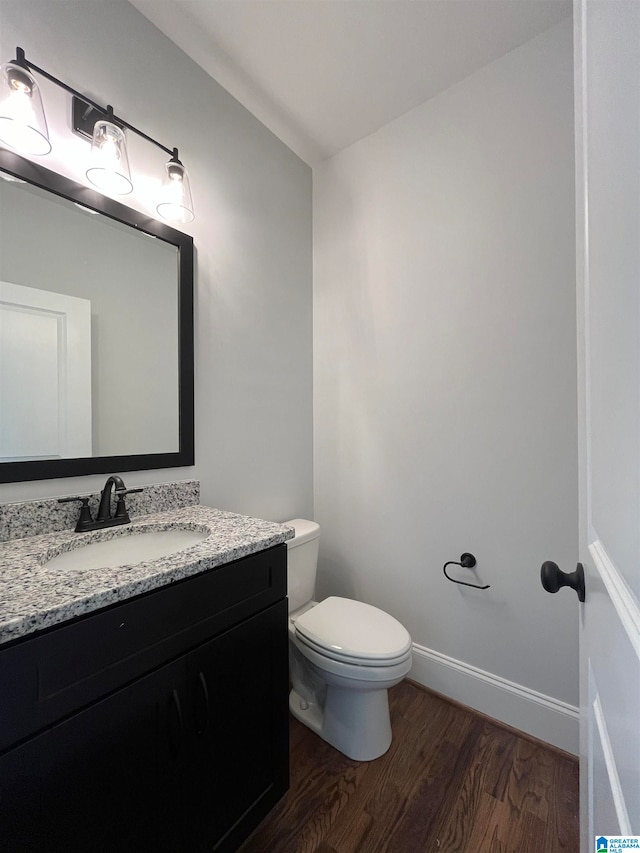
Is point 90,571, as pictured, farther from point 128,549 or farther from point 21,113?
point 21,113

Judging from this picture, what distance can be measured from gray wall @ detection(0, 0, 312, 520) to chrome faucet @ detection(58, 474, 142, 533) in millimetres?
77

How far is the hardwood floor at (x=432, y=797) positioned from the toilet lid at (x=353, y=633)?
0.43m

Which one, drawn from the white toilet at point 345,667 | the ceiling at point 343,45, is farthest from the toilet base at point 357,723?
the ceiling at point 343,45

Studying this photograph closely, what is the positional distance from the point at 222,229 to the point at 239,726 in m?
1.77

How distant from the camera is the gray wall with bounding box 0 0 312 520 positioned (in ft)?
3.69

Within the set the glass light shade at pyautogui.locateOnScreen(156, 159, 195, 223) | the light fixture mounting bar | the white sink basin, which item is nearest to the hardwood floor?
the white sink basin

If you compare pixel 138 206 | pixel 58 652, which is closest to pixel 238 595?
pixel 58 652

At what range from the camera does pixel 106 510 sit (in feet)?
3.70

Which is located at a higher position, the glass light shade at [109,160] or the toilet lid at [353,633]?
the glass light shade at [109,160]

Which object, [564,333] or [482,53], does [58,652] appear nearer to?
[564,333]

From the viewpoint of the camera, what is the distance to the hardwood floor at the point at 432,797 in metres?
1.06

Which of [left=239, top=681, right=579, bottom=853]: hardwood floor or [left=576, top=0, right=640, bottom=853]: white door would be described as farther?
[left=239, top=681, right=579, bottom=853]: hardwood floor

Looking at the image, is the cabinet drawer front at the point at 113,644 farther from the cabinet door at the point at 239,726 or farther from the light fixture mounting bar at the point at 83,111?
the light fixture mounting bar at the point at 83,111

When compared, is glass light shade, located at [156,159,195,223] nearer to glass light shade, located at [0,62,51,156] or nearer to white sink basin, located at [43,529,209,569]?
glass light shade, located at [0,62,51,156]
